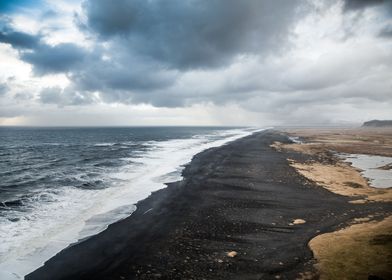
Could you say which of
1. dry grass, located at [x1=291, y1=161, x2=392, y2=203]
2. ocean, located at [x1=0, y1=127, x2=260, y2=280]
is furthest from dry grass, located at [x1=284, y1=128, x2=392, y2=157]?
ocean, located at [x1=0, y1=127, x2=260, y2=280]

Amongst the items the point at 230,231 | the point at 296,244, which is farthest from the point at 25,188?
the point at 296,244

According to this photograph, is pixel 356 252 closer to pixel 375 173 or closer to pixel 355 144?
pixel 375 173

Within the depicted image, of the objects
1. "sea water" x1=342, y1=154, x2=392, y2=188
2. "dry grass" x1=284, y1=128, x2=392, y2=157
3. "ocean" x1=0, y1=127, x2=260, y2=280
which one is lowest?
"ocean" x1=0, y1=127, x2=260, y2=280

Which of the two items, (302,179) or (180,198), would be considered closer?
(180,198)

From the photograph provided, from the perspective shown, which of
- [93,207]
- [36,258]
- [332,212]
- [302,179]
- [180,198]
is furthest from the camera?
[302,179]

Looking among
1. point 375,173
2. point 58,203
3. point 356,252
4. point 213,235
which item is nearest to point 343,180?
point 375,173

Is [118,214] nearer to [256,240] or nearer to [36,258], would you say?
[36,258]

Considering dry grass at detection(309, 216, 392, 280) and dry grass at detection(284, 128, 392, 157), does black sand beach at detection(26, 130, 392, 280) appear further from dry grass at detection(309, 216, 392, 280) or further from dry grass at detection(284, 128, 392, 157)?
dry grass at detection(284, 128, 392, 157)
